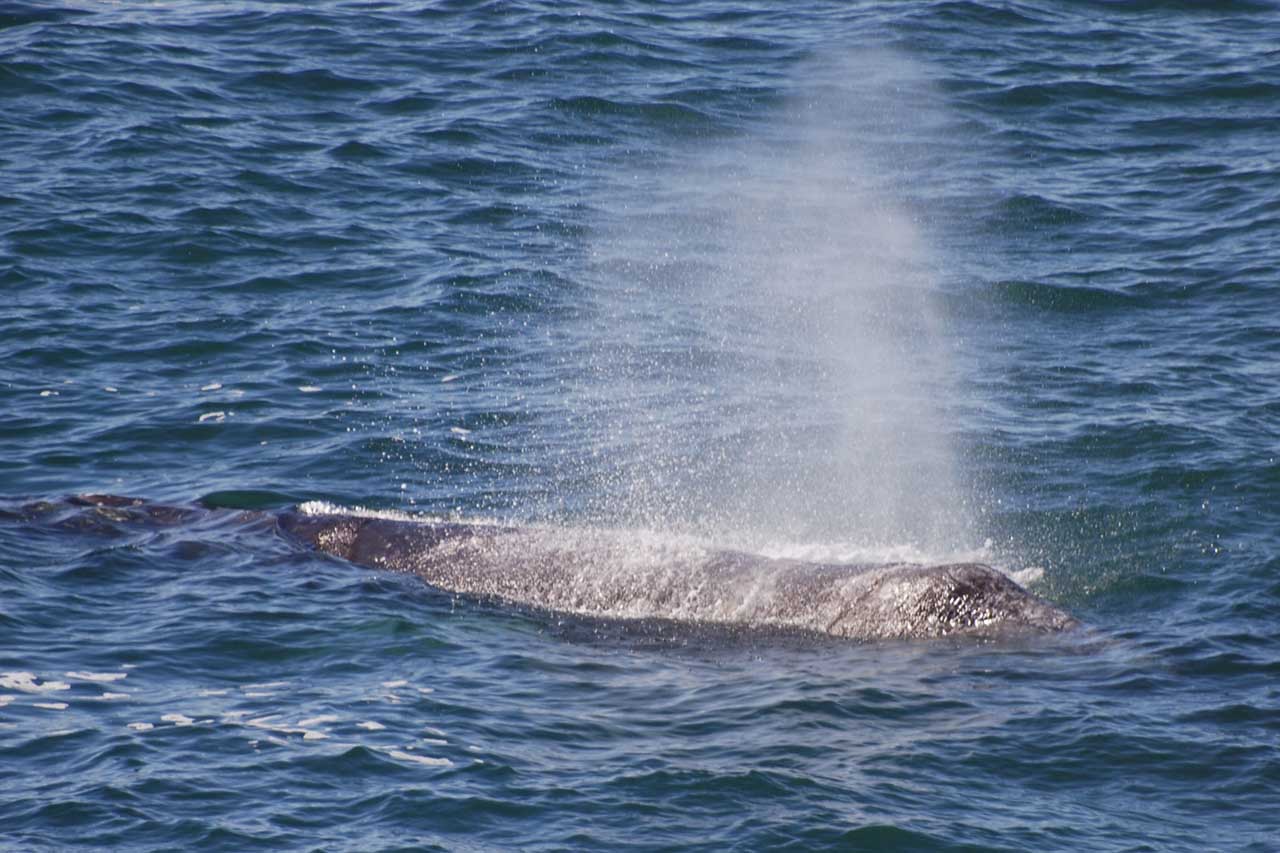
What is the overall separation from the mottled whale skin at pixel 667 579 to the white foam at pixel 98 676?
3.32 meters

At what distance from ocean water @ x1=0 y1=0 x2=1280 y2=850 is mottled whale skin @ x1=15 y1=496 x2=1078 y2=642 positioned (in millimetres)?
378

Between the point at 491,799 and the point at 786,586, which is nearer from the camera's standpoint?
the point at 491,799

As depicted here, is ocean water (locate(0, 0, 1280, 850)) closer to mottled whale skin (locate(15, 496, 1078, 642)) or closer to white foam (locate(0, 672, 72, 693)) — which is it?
white foam (locate(0, 672, 72, 693))

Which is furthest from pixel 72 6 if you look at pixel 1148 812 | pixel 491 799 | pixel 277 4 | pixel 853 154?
pixel 1148 812

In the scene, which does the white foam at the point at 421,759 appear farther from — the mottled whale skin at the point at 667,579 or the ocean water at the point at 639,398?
the mottled whale skin at the point at 667,579

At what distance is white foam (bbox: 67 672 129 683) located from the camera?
14.5 meters

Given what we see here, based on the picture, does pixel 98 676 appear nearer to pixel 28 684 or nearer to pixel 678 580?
pixel 28 684

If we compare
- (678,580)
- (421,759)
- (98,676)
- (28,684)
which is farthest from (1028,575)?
(28,684)

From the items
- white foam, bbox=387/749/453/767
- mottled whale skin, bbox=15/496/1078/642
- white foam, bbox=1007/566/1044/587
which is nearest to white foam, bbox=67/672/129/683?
white foam, bbox=387/749/453/767

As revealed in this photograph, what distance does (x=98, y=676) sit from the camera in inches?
573

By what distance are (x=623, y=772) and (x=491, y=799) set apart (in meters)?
0.99

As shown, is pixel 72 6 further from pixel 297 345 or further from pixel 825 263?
pixel 825 263

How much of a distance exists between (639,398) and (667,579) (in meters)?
6.86

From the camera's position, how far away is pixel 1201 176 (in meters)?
28.2
